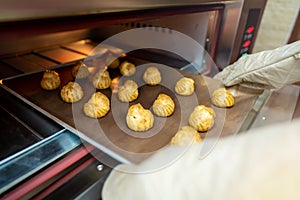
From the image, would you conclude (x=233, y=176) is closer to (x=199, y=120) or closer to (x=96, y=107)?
(x=199, y=120)

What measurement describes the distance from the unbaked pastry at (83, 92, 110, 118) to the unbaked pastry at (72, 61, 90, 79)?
0.82ft

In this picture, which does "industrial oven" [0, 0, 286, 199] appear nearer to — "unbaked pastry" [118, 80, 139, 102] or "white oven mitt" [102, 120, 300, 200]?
"white oven mitt" [102, 120, 300, 200]

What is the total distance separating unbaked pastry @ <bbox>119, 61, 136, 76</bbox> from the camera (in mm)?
1140

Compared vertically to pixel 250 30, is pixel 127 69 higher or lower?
lower

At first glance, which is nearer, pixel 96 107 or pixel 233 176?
pixel 233 176

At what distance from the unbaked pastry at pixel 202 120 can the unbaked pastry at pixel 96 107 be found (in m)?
0.32

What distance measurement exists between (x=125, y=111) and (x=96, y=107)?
0.42 feet

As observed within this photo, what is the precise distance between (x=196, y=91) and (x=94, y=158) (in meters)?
0.62

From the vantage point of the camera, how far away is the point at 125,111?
0.89 metres

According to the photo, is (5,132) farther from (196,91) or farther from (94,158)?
(196,91)

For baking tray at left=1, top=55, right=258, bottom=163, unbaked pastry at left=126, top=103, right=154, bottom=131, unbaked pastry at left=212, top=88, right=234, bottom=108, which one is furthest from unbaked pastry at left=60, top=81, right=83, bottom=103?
unbaked pastry at left=212, top=88, right=234, bottom=108

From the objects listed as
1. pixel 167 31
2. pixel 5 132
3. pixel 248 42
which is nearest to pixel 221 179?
pixel 5 132

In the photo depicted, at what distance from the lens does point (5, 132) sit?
64cm

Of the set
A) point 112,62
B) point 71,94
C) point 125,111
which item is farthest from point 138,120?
point 112,62
